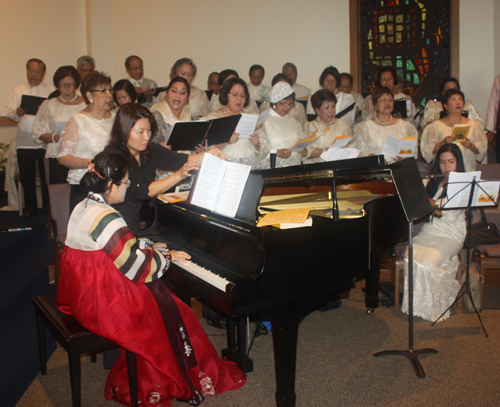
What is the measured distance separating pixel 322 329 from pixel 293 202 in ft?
3.28

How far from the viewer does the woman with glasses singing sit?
126 inches

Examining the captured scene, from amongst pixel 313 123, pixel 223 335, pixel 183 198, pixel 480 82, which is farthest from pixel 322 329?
pixel 480 82

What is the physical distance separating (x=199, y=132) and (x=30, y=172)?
257 centimetres

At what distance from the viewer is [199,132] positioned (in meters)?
3.07

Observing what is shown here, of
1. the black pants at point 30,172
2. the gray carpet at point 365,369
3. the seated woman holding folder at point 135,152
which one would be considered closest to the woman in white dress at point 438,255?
the gray carpet at point 365,369

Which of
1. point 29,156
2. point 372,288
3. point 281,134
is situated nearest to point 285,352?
point 372,288

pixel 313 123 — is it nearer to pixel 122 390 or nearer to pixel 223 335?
pixel 223 335

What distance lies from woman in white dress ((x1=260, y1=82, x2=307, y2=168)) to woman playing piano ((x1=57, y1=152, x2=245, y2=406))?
8.10 feet

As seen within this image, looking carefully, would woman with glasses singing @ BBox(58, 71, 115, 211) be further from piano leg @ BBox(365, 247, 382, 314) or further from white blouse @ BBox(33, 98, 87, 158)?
piano leg @ BBox(365, 247, 382, 314)

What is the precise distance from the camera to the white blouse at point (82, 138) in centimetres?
319

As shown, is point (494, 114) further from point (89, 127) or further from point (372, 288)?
point (89, 127)

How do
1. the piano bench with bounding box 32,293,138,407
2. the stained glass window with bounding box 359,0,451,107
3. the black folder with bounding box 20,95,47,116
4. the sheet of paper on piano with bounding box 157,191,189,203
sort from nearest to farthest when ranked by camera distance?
the piano bench with bounding box 32,293,138,407 → the sheet of paper on piano with bounding box 157,191,189,203 → the black folder with bounding box 20,95,47,116 → the stained glass window with bounding box 359,0,451,107

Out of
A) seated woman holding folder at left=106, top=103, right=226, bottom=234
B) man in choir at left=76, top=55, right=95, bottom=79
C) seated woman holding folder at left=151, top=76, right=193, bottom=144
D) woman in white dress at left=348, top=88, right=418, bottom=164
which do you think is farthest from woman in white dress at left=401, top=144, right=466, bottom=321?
man in choir at left=76, top=55, right=95, bottom=79

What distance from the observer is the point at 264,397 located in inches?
90.5
